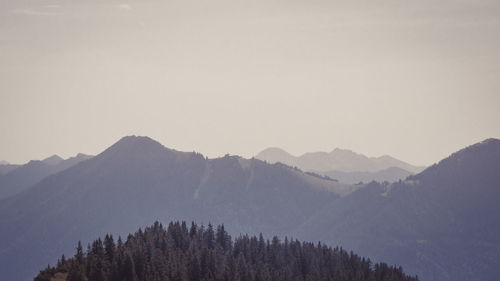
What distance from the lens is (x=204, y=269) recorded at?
7795 inches

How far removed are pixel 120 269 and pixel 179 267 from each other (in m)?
20.3

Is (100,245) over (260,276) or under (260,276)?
over

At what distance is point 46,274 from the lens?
18400 cm

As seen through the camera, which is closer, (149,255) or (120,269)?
(120,269)

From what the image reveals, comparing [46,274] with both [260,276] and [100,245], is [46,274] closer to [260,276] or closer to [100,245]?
[100,245]

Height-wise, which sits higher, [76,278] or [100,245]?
[100,245]

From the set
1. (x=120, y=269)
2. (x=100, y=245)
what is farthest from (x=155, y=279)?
(x=100, y=245)

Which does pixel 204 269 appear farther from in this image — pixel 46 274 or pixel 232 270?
pixel 46 274

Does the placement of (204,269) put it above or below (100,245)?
Result: below

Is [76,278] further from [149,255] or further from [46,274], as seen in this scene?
[149,255]

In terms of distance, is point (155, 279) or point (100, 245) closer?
point (155, 279)

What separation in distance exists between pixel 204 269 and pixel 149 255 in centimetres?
1978

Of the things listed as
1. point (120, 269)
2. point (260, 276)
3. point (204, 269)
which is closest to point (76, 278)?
point (120, 269)

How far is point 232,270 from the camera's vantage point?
198 meters
